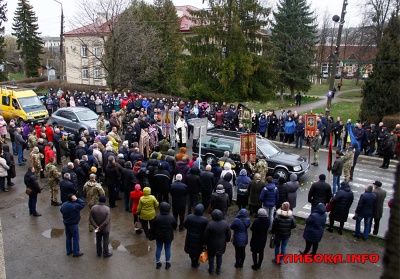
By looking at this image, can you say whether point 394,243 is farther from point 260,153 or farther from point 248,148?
point 260,153

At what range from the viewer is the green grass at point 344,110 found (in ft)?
93.7

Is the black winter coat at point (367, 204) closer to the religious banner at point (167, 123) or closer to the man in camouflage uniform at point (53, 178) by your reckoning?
the man in camouflage uniform at point (53, 178)

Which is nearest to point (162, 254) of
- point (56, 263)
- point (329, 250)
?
point (56, 263)

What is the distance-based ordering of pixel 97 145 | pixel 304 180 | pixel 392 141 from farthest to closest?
pixel 392 141 < pixel 304 180 < pixel 97 145

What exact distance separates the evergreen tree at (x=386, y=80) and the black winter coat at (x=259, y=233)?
18821 mm

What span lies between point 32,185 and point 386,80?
71.9ft

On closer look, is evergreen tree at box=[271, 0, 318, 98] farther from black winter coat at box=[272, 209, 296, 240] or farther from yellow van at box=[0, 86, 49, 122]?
black winter coat at box=[272, 209, 296, 240]

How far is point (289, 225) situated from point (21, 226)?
7.66 metres

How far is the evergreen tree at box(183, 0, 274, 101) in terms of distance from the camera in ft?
91.1

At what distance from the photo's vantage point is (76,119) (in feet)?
66.0

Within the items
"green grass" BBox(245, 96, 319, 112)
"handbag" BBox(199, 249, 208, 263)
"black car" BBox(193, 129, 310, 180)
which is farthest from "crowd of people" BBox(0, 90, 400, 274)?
"green grass" BBox(245, 96, 319, 112)

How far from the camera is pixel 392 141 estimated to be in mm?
16781

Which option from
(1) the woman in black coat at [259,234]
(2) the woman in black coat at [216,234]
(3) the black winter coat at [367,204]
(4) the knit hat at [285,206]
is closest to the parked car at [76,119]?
(2) the woman in black coat at [216,234]

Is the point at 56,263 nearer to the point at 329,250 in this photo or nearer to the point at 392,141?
the point at 329,250
